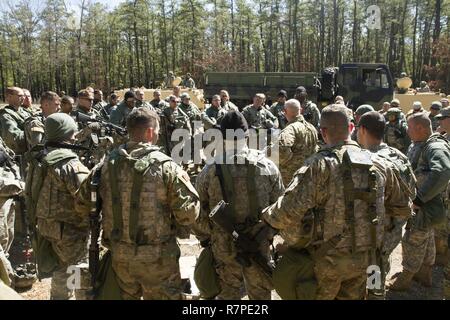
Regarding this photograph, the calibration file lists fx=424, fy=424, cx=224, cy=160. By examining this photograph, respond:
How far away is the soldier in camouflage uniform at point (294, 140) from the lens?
581cm

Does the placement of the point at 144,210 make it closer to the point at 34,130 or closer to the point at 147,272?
the point at 147,272

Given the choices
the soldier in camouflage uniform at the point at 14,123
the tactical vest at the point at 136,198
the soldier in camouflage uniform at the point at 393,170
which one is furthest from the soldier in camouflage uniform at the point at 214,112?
the tactical vest at the point at 136,198

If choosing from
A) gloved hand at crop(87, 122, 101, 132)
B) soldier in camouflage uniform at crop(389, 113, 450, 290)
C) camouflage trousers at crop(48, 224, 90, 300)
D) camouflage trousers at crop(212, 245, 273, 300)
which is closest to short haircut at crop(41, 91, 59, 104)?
gloved hand at crop(87, 122, 101, 132)

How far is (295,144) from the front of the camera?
593 centimetres

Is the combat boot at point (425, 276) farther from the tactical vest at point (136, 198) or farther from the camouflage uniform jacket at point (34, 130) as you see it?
the camouflage uniform jacket at point (34, 130)

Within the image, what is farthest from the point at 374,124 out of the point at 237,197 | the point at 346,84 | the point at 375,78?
the point at 375,78

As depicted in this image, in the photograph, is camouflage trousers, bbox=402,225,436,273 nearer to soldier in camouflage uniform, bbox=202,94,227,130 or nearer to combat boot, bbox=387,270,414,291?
combat boot, bbox=387,270,414,291

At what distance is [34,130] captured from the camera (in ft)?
17.2
